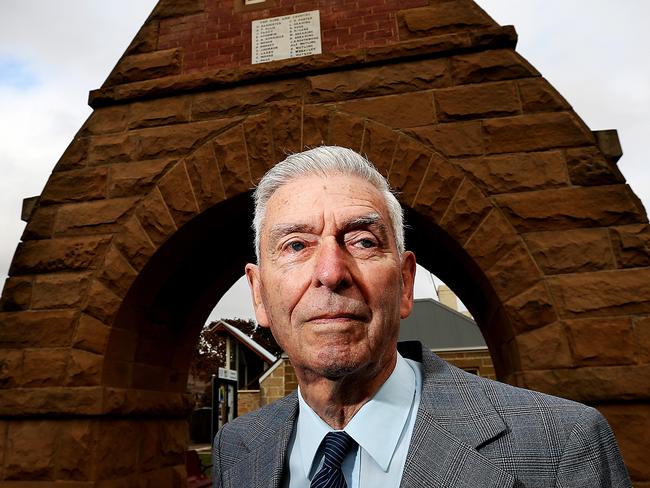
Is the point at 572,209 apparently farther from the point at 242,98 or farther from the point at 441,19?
the point at 242,98

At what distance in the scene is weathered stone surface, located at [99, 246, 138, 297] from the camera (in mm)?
3119

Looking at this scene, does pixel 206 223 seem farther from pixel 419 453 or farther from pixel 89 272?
pixel 419 453

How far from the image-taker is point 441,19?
332cm

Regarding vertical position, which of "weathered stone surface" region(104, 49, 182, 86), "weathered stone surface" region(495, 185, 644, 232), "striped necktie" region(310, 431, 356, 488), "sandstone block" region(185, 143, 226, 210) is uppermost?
"weathered stone surface" region(104, 49, 182, 86)

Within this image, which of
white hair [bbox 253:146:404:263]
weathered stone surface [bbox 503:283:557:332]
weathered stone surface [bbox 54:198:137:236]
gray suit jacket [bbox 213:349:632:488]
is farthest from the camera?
weathered stone surface [bbox 54:198:137:236]

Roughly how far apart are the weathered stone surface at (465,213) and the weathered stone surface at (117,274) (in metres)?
2.13

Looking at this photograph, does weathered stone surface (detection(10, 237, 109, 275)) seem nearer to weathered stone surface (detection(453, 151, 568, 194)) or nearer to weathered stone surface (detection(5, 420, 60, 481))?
weathered stone surface (detection(5, 420, 60, 481))

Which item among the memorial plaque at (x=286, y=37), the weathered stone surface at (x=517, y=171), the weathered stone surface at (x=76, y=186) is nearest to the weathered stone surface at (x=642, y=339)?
the weathered stone surface at (x=517, y=171)

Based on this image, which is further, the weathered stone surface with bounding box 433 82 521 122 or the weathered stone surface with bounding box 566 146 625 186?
the weathered stone surface with bounding box 433 82 521 122

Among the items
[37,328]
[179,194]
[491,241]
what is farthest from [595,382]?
[37,328]

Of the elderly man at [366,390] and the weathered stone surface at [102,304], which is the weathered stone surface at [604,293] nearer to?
the elderly man at [366,390]

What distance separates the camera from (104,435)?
2.90 m

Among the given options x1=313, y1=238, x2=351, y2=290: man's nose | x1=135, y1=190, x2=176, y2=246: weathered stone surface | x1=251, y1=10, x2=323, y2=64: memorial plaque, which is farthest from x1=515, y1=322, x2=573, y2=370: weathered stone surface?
x1=251, y1=10, x2=323, y2=64: memorial plaque

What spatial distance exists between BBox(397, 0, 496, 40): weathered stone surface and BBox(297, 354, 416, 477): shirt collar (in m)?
2.77
